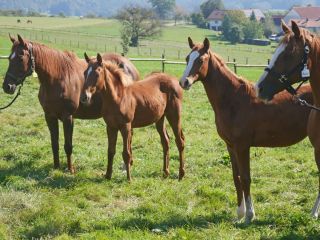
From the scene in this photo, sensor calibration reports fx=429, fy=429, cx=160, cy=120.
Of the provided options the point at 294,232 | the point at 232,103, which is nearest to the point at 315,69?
the point at 232,103

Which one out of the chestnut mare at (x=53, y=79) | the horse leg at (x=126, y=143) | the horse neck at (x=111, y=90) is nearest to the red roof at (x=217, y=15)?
the chestnut mare at (x=53, y=79)

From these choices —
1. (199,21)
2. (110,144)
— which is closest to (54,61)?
(110,144)

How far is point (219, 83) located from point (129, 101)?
2.18m

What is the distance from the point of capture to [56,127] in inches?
313

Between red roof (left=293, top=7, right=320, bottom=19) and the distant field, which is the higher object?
red roof (left=293, top=7, right=320, bottom=19)

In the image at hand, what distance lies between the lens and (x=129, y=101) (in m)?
7.26

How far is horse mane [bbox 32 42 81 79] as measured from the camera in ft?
24.8

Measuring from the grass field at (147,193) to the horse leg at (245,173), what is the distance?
0.49 feet

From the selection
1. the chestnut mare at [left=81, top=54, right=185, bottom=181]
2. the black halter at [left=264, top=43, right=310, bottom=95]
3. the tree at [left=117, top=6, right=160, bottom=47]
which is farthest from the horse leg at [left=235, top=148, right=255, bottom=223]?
the tree at [left=117, top=6, right=160, bottom=47]

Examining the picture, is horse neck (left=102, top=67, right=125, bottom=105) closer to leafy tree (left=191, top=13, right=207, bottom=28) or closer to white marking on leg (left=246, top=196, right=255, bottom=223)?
white marking on leg (left=246, top=196, right=255, bottom=223)

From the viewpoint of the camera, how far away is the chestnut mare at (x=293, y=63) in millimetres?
4281

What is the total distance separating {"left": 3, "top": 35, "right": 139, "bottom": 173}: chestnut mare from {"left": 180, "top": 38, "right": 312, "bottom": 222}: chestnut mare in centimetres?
299

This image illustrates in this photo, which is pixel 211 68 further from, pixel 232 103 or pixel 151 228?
pixel 151 228

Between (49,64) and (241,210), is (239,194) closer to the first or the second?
(241,210)
